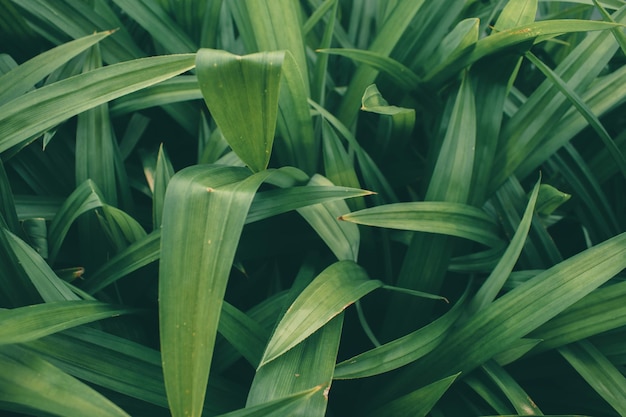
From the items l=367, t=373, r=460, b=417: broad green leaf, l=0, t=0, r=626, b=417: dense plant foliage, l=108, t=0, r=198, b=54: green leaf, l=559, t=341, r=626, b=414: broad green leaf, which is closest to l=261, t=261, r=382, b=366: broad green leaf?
l=0, t=0, r=626, b=417: dense plant foliage

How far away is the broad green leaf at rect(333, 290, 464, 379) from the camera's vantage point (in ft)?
1.70

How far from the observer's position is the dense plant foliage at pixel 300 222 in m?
0.48

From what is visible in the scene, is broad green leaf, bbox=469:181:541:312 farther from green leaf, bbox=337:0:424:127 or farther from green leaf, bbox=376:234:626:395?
green leaf, bbox=337:0:424:127

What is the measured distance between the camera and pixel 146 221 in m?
0.73

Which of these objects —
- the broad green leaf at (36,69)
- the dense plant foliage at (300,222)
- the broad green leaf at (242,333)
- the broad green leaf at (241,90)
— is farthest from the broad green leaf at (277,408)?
the broad green leaf at (36,69)

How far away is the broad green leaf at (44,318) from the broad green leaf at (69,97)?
0.19 m

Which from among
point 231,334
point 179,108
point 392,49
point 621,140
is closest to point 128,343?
point 231,334

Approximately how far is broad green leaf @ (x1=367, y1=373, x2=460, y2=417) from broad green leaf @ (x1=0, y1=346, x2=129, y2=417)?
246 mm

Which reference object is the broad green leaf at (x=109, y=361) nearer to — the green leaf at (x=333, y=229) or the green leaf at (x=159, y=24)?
the green leaf at (x=333, y=229)

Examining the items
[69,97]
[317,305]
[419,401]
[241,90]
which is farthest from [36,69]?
[419,401]

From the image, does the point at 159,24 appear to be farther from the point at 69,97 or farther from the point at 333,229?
the point at 333,229

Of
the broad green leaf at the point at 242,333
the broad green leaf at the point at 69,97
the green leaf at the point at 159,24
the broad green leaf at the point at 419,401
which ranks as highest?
the green leaf at the point at 159,24

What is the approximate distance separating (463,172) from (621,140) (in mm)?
248

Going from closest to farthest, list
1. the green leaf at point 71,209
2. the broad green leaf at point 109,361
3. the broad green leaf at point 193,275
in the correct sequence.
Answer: the broad green leaf at point 193,275
the broad green leaf at point 109,361
the green leaf at point 71,209
